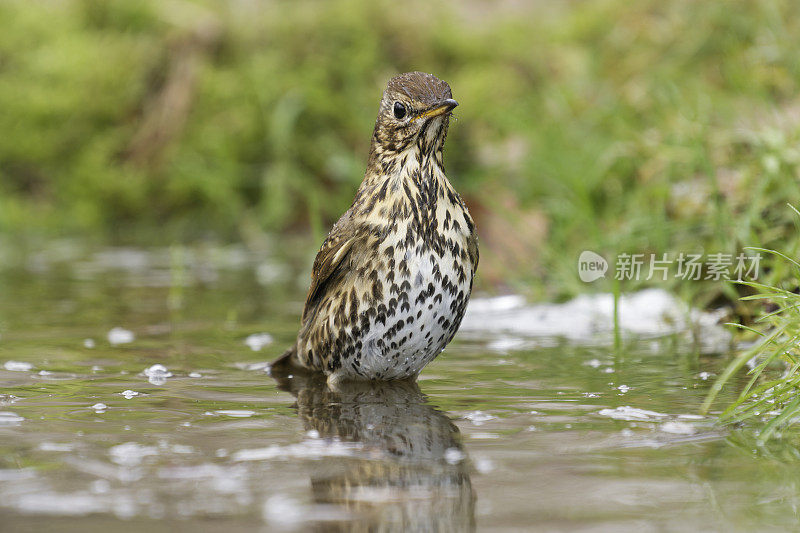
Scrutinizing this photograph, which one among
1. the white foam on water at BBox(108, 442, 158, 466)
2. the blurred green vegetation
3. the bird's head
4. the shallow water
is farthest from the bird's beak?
the blurred green vegetation

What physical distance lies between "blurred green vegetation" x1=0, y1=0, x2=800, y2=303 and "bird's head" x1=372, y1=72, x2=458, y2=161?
77.1 inches

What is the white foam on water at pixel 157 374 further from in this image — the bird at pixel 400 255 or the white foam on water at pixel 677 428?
the white foam on water at pixel 677 428

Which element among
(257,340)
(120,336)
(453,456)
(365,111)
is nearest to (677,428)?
(453,456)

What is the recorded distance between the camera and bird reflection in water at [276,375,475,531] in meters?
2.57

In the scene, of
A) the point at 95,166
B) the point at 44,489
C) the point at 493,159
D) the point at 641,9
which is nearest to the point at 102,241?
the point at 95,166

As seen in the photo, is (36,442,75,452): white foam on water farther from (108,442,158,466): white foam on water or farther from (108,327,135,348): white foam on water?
(108,327,135,348): white foam on water

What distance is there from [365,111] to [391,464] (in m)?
6.89

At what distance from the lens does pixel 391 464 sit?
119 inches

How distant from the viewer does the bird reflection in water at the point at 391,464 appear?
2.57m

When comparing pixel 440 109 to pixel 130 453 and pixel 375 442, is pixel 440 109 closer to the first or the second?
pixel 375 442

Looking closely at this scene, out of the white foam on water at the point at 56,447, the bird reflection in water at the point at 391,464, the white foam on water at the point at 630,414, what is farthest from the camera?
the white foam on water at the point at 630,414

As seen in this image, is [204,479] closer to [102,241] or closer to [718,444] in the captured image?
[718,444]

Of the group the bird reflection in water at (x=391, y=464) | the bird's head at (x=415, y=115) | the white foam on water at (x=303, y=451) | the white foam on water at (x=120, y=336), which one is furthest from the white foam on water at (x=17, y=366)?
the white foam on water at (x=303, y=451)

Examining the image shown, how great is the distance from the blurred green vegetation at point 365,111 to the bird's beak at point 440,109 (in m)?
2.04
